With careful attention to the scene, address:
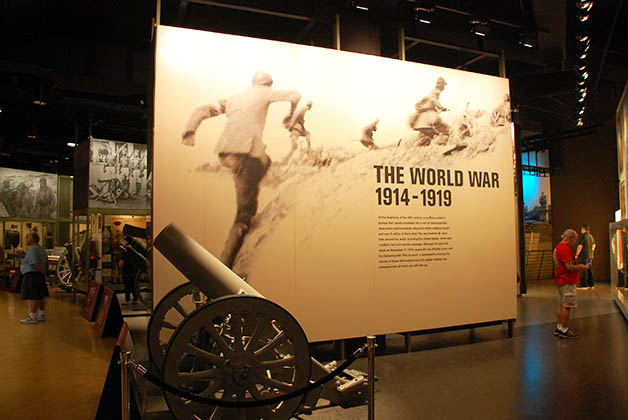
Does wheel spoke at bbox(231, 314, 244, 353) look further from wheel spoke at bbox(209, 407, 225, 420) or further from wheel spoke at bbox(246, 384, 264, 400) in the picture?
wheel spoke at bbox(209, 407, 225, 420)

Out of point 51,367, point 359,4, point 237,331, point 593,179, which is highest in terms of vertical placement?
point 359,4

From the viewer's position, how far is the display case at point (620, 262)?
8516 mm

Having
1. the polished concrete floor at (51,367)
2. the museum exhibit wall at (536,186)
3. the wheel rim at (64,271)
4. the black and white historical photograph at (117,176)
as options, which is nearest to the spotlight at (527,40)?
the polished concrete floor at (51,367)

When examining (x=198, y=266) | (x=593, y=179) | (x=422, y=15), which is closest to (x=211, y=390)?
(x=198, y=266)

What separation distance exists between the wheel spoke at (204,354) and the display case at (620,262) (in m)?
7.65

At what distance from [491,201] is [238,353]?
468 centimetres

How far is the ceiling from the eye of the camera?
270 inches

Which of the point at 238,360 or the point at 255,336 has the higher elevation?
the point at 255,336

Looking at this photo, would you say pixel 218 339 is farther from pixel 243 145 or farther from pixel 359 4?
pixel 359 4

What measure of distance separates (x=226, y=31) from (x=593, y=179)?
13.5 metres

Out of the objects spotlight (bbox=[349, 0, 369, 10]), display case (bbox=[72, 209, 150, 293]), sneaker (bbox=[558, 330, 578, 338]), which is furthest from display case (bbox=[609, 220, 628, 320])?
display case (bbox=[72, 209, 150, 293])

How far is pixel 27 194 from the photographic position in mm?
17094

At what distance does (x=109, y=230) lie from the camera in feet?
39.8

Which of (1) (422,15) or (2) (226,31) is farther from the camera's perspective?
(2) (226,31)
